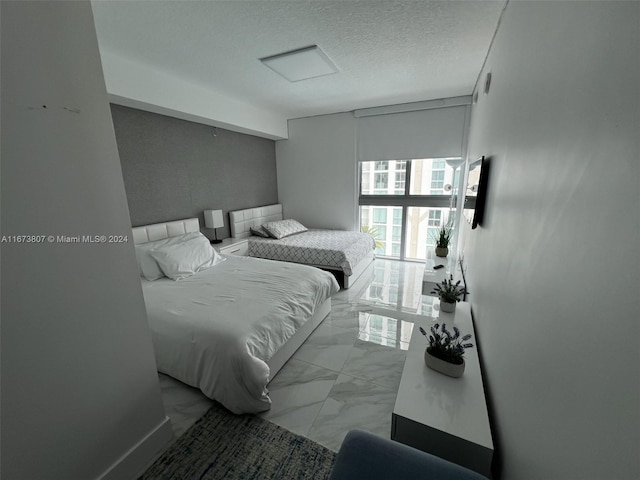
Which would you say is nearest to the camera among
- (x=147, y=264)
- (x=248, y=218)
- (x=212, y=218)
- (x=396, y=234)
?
(x=147, y=264)

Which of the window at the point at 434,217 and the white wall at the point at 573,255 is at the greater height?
the white wall at the point at 573,255

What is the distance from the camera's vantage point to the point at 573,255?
0.64 meters

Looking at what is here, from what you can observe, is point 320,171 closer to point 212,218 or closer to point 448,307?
point 212,218

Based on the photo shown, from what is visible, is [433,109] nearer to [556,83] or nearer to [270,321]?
[556,83]

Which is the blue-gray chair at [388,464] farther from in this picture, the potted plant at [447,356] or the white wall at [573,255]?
the potted plant at [447,356]

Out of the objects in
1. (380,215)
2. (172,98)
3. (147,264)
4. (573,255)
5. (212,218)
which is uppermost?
(172,98)

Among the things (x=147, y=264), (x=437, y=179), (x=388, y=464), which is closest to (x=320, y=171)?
(x=437, y=179)

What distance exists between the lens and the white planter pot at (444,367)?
1.35 meters

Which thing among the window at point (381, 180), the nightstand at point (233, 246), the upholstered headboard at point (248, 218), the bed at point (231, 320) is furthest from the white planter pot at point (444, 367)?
the window at point (381, 180)

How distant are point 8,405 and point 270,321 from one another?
4.01ft

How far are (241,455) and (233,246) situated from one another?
2752mm

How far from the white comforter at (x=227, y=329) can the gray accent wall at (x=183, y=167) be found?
1.22m

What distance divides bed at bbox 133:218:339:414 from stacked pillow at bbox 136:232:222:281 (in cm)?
1

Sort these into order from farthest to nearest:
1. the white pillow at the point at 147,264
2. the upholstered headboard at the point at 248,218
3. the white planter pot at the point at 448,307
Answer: the upholstered headboard at the point at 248,218, the white pillow at the point at 147,264, the white planter pot at the point at 448,307
